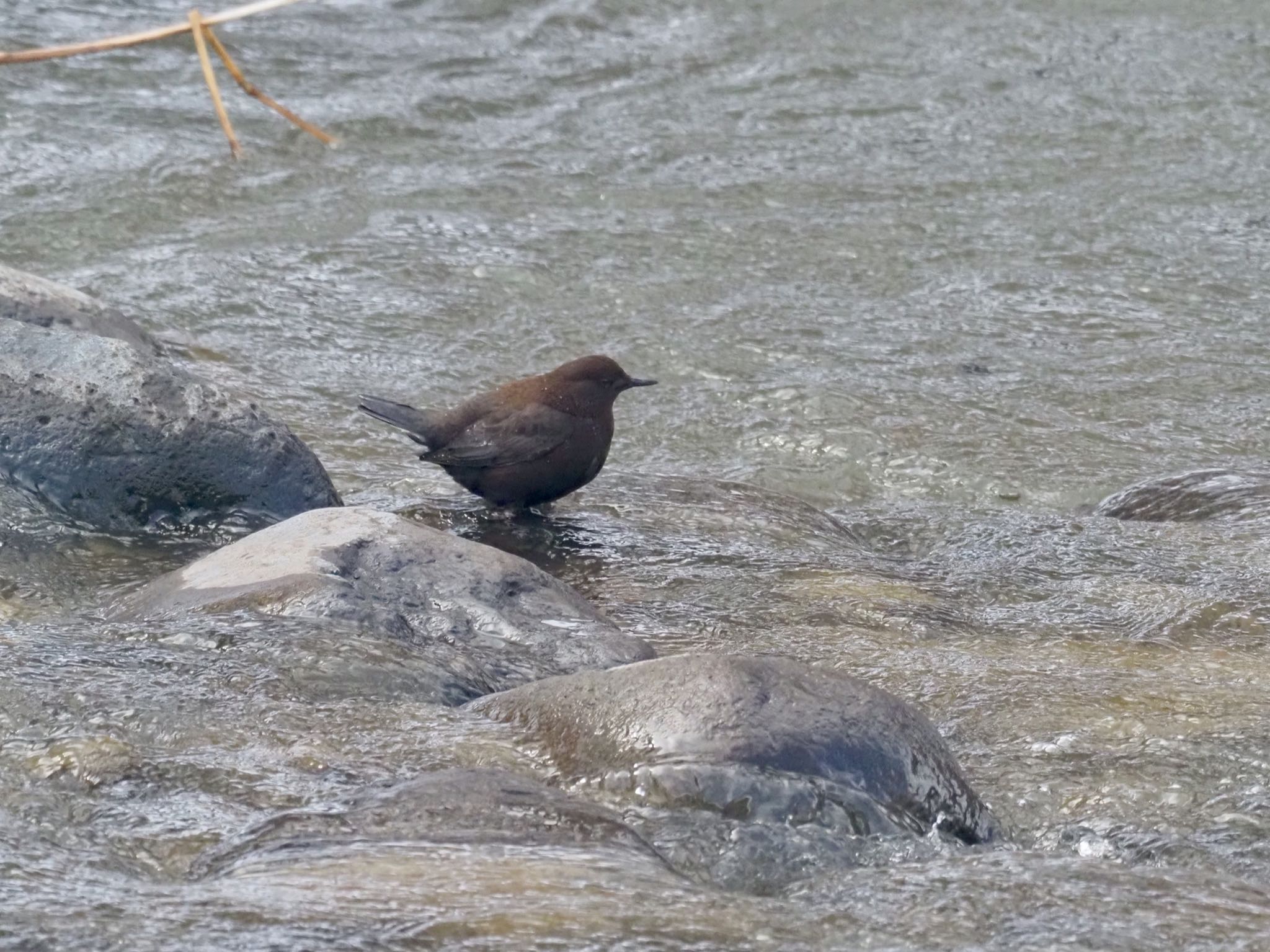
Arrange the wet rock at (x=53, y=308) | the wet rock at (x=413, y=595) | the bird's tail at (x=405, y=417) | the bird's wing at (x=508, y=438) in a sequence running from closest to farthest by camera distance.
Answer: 1. the wet rock at (x=413, y=595)
2. the bird's wing at (x=508, y=438)
3. the wet rock at (x=53, y=308)
4. the bird's tail at (x=405, y=417)

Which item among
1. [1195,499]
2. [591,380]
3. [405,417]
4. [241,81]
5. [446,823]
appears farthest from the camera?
[1195,499]

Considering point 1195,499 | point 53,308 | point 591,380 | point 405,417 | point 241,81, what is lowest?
point 1195,499

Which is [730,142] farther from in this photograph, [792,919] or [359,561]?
[792,919]

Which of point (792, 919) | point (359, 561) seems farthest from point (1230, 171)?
point (792, 919)

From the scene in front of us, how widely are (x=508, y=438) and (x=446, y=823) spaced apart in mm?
2691

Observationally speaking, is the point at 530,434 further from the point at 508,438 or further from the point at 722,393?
the point at 722,393

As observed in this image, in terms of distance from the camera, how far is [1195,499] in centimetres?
646

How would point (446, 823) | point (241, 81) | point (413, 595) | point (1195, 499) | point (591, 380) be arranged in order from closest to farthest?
point (241, 81), point (446, 823), point (413, 595), point (591, 380), point (1195, 499)

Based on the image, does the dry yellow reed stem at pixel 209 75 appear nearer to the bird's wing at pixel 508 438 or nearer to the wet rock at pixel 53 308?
the bird's wing at pixel 508 438

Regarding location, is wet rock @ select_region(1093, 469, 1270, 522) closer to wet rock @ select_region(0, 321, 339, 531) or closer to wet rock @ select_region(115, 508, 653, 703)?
wet rock @ select_region(115, 508, 653, 703)

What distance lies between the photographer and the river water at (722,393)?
3119 millimetres

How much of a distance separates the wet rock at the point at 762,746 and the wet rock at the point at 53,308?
2.71 meters

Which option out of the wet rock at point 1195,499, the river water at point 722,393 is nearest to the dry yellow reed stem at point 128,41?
the river water at point 722,393

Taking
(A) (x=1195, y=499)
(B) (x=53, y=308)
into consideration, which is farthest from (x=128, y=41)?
(A) (x=1195, y=499)
